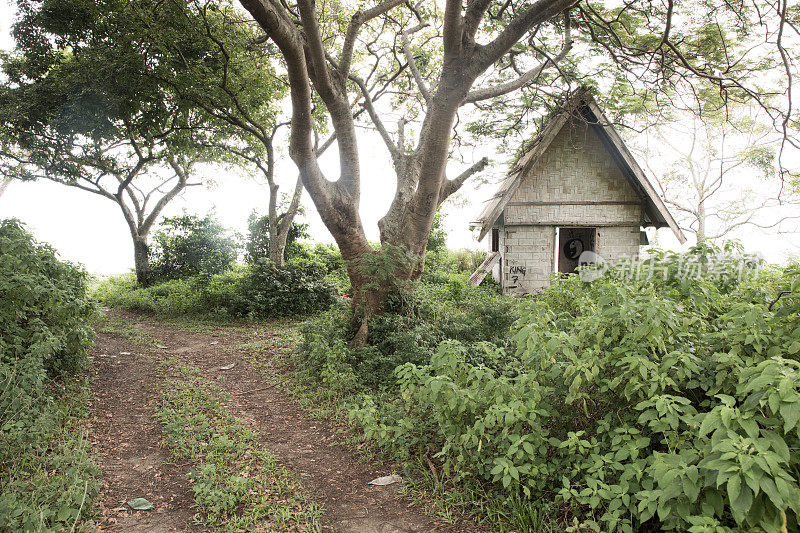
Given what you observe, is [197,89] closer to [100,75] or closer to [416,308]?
[100,75]

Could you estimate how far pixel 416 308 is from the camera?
8.61 m

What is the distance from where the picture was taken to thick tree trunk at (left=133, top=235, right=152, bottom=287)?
16.5m

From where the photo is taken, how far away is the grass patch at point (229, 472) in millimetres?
3865

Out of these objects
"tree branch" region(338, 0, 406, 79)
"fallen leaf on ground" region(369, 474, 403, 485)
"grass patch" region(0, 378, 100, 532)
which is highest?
"tree branch" region(338, 0, 406, 79)

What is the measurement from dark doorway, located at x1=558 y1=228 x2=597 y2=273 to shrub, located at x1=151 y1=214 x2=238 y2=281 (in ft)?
36.6

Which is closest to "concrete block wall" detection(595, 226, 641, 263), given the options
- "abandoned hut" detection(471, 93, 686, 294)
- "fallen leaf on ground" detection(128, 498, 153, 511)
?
"abandoned hut" detection(471, 93, 686, 294)

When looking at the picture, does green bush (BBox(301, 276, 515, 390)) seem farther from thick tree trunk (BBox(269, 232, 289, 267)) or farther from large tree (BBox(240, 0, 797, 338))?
thick tree trunk (BBox(269, 232, 289, 267))

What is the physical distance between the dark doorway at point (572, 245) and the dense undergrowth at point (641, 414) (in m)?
9.53

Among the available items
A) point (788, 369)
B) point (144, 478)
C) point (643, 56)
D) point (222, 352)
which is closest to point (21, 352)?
point (144, 478)

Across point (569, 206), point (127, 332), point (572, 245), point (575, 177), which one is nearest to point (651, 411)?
point (569, 206)

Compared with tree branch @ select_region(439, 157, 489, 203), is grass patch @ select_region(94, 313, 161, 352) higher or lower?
lower

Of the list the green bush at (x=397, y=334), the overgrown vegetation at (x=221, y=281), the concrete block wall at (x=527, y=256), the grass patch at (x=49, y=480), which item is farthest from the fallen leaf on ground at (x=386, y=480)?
the overgrown vegetation at (x=221, y=281)

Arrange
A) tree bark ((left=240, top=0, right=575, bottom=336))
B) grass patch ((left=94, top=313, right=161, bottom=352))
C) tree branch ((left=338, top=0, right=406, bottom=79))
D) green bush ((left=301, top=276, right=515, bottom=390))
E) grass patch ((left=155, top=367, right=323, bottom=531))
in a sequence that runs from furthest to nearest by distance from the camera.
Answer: grass patch ((left=94, top=313, right=161, bottom=352)), tree branch ((left=338, top=0, right=406, bottom=79)), green bush ((left=301, top=276, right=515, bottom=390)), tree bark ((left=240, top=0, right=575, bottom=336)), grass patch ((left=155, top=367, right=323, bottom=531))

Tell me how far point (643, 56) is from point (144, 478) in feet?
32.2
